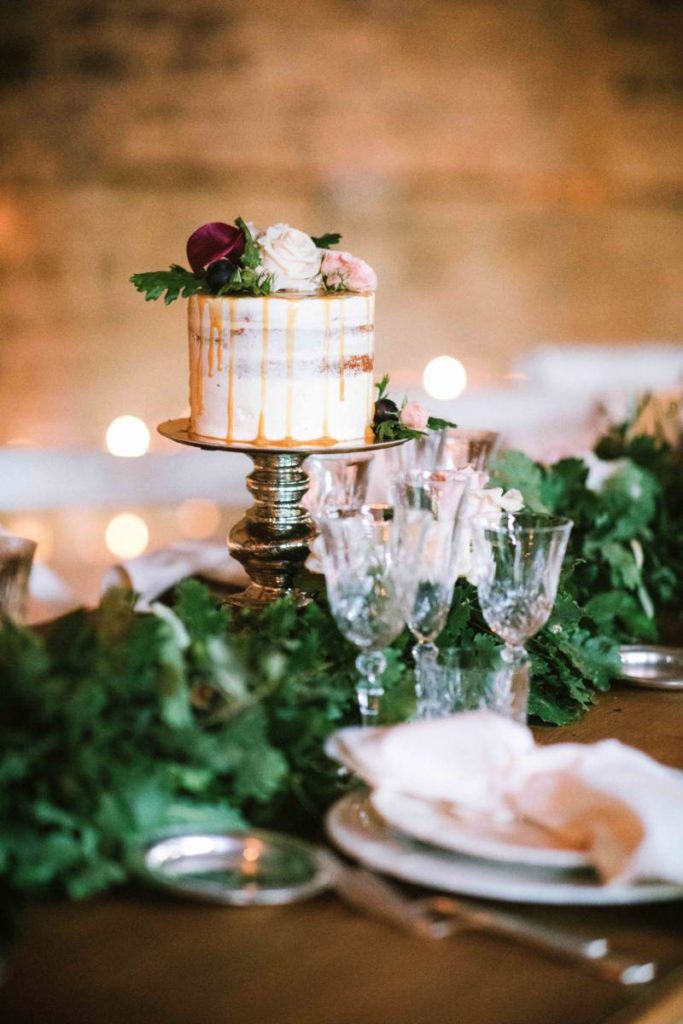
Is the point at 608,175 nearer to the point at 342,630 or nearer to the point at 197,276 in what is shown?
the point at 197,276

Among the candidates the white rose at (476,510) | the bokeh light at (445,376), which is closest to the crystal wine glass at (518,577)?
the white rose at (476,510)

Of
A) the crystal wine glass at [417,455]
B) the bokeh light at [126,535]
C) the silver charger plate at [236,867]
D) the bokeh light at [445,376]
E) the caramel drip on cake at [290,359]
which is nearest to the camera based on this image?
the silver charger plate at [236,867]

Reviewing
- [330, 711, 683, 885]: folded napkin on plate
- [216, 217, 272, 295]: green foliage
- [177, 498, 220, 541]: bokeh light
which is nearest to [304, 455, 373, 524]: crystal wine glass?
[216, 217, 272, 295]: green foliage

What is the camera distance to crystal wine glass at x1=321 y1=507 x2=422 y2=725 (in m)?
1.28

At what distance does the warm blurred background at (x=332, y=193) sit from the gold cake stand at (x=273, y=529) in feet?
7.73

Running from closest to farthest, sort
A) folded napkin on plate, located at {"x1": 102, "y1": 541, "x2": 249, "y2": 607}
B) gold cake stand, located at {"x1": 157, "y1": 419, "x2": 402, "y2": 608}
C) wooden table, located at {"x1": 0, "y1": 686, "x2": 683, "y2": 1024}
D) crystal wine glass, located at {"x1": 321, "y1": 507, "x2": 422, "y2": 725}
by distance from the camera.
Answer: wooden table, located at {"x1": 0, "y1": 686, "x2": 683, "y2": 1024} → crystal wine glass, located at {"x1": 321, "y1": 507, "x2": 422, "y2": 725} → gold cake stand, located at {"x1": 157, "y1": 419, "x2": 402, "y2": 608} → folded napkin on plate, located at {"x1": 102, "y1": 541, "x2": 249, "y2": 607}

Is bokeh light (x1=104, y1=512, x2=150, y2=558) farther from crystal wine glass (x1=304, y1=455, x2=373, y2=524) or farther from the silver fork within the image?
the silver fork

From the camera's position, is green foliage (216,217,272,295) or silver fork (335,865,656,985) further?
green foliage (216,217,272,295)

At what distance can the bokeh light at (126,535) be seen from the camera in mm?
5176

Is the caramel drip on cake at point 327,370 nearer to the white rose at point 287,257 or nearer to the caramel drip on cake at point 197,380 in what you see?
the white rose at point 287,257

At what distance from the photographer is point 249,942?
99cm

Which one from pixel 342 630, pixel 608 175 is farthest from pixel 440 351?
pixel 342 630

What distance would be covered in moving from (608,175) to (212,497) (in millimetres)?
3083

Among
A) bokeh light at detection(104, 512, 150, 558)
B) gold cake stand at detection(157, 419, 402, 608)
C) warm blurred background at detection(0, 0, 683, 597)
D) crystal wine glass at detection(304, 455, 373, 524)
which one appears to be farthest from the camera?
bokeh light at detection(104, 512, 150, 558)
